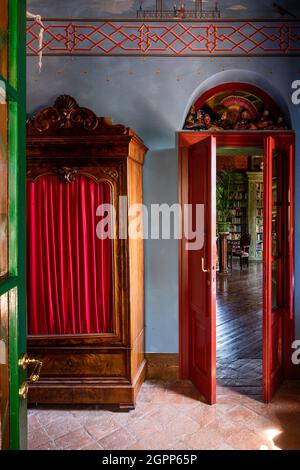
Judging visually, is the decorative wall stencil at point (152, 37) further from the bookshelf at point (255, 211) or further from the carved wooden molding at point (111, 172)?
the bookshelf at point (255, 211)

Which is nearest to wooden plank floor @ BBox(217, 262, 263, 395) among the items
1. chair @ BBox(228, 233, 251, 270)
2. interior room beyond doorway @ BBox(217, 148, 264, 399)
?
interior room beyond doorway @ BBox(217, 148, 264, 399)

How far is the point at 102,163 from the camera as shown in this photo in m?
3.29

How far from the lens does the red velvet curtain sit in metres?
3.35

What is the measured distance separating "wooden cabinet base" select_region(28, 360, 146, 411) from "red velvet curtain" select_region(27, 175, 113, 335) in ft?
1.50

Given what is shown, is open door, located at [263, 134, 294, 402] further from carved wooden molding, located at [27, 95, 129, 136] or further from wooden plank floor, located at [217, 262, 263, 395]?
carved wooden molding, located at [27, 95, 129, 136]

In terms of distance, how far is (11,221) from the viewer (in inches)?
48.4

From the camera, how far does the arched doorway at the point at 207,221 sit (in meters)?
3.50

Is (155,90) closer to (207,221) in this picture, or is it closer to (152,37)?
(152,37)

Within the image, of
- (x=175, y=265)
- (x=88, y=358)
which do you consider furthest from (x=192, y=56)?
(x=88, y=358)

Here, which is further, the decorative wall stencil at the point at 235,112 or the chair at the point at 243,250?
the chair at the point at 243,250

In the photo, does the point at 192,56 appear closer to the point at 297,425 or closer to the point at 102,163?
the point at 102,163

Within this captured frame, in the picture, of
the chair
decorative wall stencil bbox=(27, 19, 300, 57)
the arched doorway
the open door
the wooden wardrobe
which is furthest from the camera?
the chair

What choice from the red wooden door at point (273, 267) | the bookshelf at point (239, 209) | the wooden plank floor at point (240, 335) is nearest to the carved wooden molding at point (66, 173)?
the red wooden door at point (273, 267)

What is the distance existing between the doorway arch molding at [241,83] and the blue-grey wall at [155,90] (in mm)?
15
